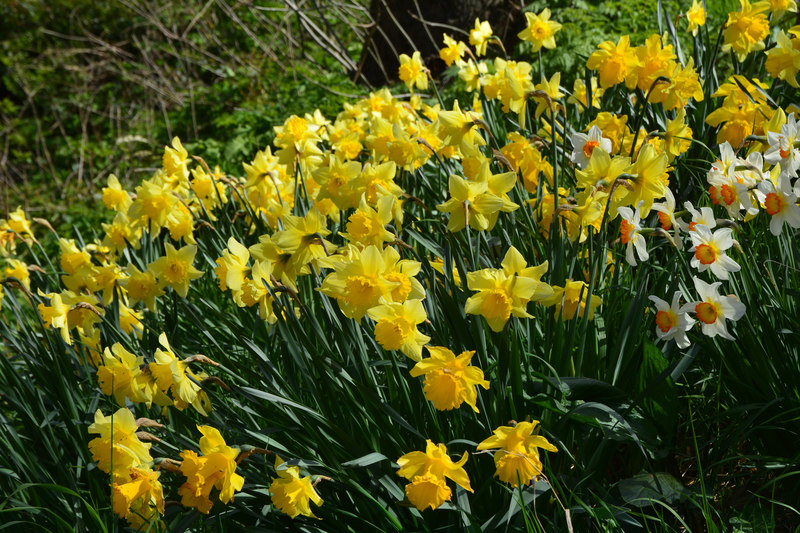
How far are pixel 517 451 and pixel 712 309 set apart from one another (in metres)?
0.59

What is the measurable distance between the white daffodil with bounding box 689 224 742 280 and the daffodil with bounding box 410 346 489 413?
2.05ft

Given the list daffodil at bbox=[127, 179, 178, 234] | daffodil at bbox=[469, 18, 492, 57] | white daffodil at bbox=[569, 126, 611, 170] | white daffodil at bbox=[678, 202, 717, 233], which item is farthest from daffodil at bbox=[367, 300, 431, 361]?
daffodil at bbox=[469, 18, 492, 57]

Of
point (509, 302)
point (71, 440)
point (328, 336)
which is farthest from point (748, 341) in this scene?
point (71, 440)

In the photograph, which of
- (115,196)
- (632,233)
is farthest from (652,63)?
(115,196)

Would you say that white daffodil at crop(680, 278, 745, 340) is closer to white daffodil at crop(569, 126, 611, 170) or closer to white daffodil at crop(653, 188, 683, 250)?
white daffodil at crop(653, 188, 683, 250)

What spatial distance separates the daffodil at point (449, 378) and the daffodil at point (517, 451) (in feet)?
0.34

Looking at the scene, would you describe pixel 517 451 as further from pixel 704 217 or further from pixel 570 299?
pixel 704 217

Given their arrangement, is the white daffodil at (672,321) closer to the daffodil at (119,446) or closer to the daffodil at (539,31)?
the daffodil at (119,446)

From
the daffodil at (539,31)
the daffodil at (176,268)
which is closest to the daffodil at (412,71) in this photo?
the daffodil at (539,31)

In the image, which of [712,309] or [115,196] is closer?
[712,309]

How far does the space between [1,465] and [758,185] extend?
87.9 inches

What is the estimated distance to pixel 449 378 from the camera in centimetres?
155

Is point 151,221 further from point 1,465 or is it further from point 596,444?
point 596,444

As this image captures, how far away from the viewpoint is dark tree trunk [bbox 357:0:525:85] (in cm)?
558
